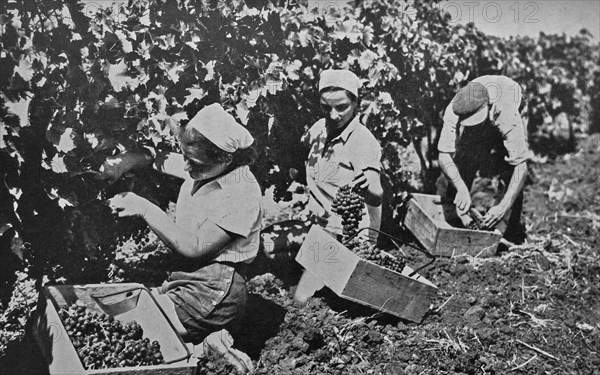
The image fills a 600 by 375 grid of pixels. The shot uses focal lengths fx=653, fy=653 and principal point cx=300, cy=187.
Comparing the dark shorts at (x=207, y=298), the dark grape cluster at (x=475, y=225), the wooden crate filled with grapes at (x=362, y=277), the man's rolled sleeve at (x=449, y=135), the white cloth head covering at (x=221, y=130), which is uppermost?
the white cloth head covering at (x=221, y=130)

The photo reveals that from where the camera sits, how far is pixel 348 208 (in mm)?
4789

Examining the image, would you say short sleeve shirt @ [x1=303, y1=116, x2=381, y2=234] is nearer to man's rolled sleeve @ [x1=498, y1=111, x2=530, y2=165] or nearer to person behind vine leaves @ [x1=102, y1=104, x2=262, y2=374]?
person behind vine leaves @ [x1=102, y1=104, x2=262, y2=374]

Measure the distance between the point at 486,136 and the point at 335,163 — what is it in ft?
5.51

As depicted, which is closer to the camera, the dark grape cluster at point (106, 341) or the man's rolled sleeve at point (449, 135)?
the dark grape cluster at point (106, 341)

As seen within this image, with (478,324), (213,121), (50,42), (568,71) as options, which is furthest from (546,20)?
(50,42)

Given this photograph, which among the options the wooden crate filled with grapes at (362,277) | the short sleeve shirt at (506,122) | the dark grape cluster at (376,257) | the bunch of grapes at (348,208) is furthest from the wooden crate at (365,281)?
the short sleeve shirt at (506,122)

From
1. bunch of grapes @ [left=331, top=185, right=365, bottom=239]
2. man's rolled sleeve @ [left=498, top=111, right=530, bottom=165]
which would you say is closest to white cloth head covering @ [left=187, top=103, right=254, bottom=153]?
bunch of grapes @ [left=331, top=185, right=365, bottom=239]

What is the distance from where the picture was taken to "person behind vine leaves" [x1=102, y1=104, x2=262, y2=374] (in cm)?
392

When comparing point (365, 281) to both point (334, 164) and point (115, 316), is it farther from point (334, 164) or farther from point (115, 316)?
point (115, 316)

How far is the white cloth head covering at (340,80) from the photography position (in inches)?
194

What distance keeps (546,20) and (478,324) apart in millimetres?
5090

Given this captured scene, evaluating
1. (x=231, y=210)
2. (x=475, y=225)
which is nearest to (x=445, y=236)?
(x=475, y=225)

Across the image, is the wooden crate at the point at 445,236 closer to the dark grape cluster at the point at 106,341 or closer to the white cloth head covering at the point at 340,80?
the white cloth head covering at the point at 340,80

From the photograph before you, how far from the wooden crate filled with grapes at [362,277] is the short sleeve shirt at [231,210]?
23.3 inches
